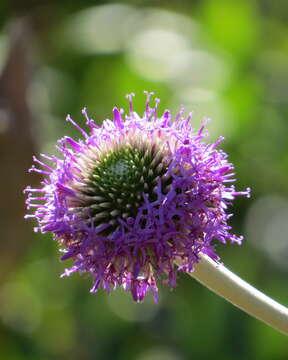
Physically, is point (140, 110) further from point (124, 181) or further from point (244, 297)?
point (244, 297)

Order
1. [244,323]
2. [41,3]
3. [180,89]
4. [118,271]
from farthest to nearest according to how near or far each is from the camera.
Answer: [41,3] < [180,89] < [244,323] < [118,271]

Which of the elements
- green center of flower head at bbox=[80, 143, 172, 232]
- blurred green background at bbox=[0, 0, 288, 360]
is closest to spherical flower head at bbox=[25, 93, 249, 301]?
green center of flower head at bbox=[80, 143, 172, 232]

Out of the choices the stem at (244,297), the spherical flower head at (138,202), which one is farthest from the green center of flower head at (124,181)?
the stem at (244,297)

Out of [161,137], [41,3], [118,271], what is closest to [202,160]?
[161,137]

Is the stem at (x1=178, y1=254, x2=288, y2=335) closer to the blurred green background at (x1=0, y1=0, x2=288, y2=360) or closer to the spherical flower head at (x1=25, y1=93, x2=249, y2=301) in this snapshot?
the spherical flower head at (x1=25, y1=93, x2=249, y2=301)

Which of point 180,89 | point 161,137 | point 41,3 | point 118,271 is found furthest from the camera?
point 41,3

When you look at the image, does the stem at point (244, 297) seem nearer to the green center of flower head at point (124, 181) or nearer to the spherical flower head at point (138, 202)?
the spherical flower head at point (138, 202)

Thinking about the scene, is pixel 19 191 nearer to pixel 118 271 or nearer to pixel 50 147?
pixel 50 147
